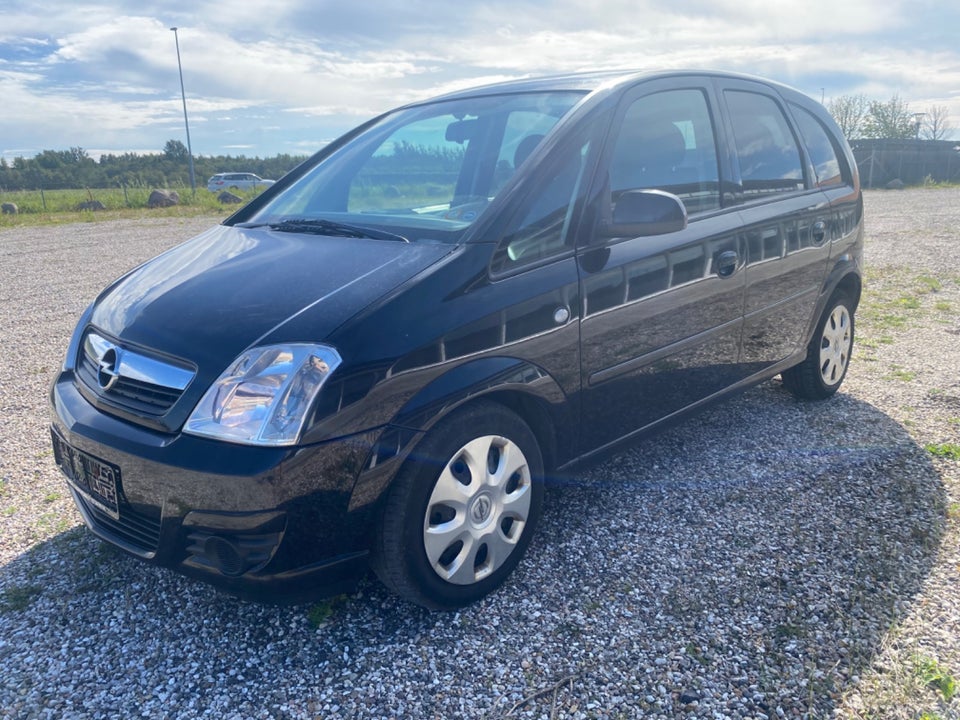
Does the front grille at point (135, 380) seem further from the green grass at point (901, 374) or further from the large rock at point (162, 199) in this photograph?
the large rock at point (162, 199)

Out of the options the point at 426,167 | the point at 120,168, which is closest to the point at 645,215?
the point at 426,167

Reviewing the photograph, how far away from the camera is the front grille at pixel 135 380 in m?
2.31

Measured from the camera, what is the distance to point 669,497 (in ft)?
11.3

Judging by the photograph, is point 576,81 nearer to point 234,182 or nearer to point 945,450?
point 945,450

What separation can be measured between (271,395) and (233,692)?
918 mm

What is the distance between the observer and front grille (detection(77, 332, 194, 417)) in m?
2.31

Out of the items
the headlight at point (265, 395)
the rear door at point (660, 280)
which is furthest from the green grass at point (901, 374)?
the headlight at point (265, 395)

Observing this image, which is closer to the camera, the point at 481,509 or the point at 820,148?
the point at 481,509

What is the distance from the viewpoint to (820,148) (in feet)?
14.5

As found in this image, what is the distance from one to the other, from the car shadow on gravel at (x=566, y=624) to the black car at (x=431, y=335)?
0.80ft

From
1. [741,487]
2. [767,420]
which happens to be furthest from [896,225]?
[741,487]

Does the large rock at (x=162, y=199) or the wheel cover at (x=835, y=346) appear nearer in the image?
the wheel cover at (x=835, y=346)

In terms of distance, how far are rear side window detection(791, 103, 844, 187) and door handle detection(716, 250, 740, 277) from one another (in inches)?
47.0

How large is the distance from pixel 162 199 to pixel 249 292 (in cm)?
2773
